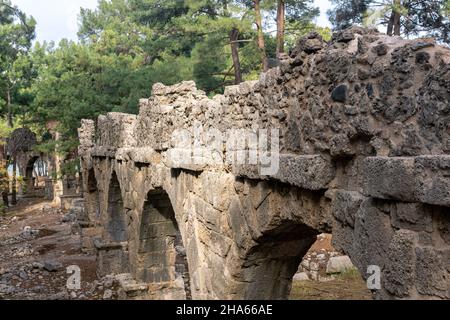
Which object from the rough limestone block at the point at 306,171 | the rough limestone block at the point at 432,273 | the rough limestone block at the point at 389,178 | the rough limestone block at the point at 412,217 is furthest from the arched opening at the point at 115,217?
the rough limestone block at the point at 432,273

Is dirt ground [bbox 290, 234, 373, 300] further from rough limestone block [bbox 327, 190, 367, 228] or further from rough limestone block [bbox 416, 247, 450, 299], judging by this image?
rough limestone block [bbox 416, 247, 450, 299]

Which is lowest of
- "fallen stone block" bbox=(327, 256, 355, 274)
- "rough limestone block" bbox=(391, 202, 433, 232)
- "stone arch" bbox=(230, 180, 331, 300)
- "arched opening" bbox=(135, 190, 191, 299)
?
"fallen stone block" bbox=(327, 256, 355, 274)

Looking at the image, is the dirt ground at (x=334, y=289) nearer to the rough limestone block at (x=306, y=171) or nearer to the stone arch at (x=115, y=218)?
the stone arch at (x=115, y=218)

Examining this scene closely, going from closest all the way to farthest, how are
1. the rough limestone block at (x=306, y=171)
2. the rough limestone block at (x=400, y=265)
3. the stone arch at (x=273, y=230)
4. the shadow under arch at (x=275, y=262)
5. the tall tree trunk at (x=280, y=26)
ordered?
the rough limestone block at (x=400, y=265) < the rough limestone block at (x=306, y=171) < the stone arch at (x=273, y=230) < the shadow under arch at (x=275, y=262) < the tall tree trunk at (x=280, y=26)

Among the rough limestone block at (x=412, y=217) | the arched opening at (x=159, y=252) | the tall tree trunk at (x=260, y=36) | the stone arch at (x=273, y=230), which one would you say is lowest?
the arched opening at (x=159, y=252)

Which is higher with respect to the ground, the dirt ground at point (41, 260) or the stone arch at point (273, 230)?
the stone arch at point (273, 230)

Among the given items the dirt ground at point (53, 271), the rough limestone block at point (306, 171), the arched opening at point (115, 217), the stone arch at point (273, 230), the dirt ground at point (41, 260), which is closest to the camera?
the rough limestone block at point (306, 171)

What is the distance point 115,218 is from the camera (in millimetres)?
12406

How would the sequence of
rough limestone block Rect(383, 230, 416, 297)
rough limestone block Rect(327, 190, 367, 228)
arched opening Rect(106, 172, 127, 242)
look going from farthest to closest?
arched opening Rect(106, 172, 127, 242) → rough limestone block Rect(327, 190, 367, 228) → rough limestone block Rect(383, 230, 416, 297)

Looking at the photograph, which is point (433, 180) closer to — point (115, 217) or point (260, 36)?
point (260, 36)

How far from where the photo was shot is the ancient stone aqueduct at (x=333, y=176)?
2.17 m

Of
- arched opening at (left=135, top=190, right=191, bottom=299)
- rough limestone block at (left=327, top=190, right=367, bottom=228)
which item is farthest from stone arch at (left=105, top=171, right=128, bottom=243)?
rough limestone block at (left=327, top=190, right=367, bottom=228)

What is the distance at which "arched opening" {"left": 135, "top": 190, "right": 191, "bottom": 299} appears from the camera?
8180 millimetres

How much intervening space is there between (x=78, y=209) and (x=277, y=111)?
16596mm
